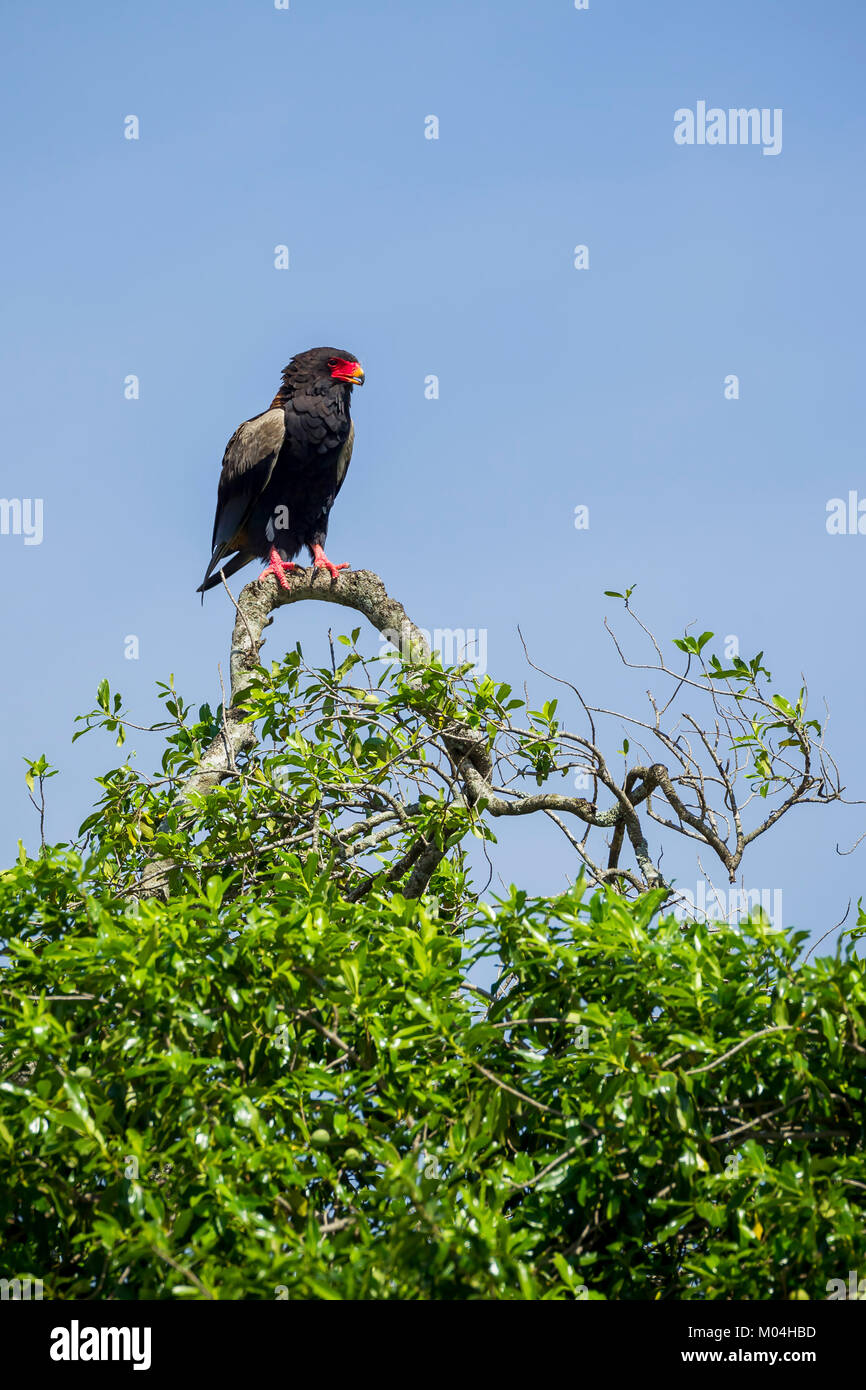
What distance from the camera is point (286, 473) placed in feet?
20.1

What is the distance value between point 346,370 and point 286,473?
2.41 ft

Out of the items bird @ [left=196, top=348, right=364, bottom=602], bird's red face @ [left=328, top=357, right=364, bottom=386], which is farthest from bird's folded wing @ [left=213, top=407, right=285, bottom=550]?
bird's red face @ [left=328, top=357, right=364, bottom=386]

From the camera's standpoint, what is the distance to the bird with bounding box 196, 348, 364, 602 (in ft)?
19.8

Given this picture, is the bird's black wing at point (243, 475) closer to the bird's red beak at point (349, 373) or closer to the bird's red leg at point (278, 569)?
the bird's red beak at point (349, 373)

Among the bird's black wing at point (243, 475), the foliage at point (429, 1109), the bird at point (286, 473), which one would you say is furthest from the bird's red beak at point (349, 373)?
the foliage at point (429, 1109)

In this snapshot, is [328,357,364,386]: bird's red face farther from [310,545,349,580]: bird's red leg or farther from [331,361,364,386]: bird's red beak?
[310,545,349,580]: bird's red leg

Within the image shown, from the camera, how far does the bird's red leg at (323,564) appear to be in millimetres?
5199

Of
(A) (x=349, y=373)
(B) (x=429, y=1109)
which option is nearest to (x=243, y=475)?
(A) (x=349, y=373)

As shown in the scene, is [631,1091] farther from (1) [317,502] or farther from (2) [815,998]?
(1) [317,502]

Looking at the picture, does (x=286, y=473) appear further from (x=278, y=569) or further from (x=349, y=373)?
(x=278, y=569)
